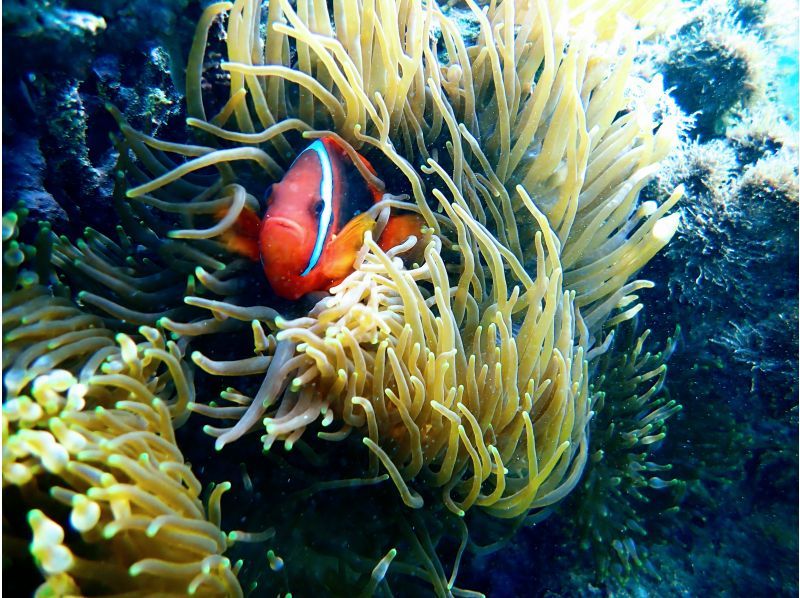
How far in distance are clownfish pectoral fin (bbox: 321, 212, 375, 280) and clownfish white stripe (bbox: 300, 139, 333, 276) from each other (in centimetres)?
3

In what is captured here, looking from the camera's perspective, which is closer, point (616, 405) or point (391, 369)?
point (391, 369)

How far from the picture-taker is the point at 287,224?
1256 millimetres

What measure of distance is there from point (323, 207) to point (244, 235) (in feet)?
0.76

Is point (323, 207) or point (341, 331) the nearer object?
point (341, 331)

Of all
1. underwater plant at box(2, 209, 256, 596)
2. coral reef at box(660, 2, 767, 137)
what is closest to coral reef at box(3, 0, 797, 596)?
underwater plant at box(2, 209, 256, 596)

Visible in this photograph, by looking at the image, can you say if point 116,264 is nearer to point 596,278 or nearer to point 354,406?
point 354,406

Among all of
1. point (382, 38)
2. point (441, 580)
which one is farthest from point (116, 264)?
point (441, 580)

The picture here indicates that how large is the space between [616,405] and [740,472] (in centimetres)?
66

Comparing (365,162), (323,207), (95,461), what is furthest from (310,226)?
(95,461)

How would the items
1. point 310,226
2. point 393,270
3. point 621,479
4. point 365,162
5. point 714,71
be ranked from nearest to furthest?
point 393,270 → point 310,226 → point 365,162 → point 621,479 → point 714,71

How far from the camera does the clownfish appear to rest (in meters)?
1.28

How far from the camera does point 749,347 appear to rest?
6.59ft

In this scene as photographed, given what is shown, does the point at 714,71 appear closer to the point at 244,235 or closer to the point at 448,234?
the point at 448,234

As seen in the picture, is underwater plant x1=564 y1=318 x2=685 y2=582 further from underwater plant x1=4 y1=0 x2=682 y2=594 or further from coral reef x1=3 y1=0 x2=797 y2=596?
underwater plant x1=4 y1=0 x2=682 y2=594
